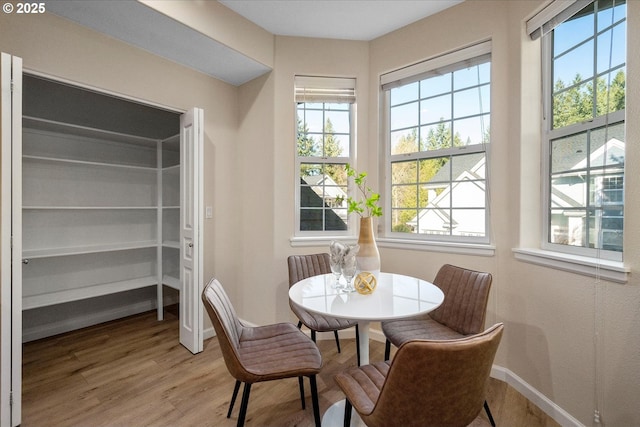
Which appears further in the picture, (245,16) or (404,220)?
(404,220)

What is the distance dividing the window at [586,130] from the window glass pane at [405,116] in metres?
0.94

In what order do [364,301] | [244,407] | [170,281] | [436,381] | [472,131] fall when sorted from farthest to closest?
1. [170,281]
2. [472,131]
3. [364,301]
4. [244,407]
5. [436,381]

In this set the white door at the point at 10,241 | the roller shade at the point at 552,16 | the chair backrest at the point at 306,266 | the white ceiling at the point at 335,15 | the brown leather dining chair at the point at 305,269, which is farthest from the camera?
the chair backrest at the point at 306,266

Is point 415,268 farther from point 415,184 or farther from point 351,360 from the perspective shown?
point 351,360

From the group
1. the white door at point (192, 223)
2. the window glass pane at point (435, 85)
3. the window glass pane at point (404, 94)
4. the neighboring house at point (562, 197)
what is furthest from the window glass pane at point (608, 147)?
the white door at point (192, 223)

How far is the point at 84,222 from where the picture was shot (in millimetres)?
3100

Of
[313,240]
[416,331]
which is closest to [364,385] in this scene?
[416,331]

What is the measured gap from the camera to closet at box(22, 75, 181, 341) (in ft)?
8.79

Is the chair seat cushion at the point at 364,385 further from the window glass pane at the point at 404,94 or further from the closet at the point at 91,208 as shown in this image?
the closet at the point at 91,208

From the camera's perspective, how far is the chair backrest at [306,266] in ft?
7.81

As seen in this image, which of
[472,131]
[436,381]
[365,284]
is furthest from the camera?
[472,131]

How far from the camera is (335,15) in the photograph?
239 centimetres

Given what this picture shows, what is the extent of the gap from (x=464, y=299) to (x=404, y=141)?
1486mm

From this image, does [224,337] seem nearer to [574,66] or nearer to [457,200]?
[457,200]
